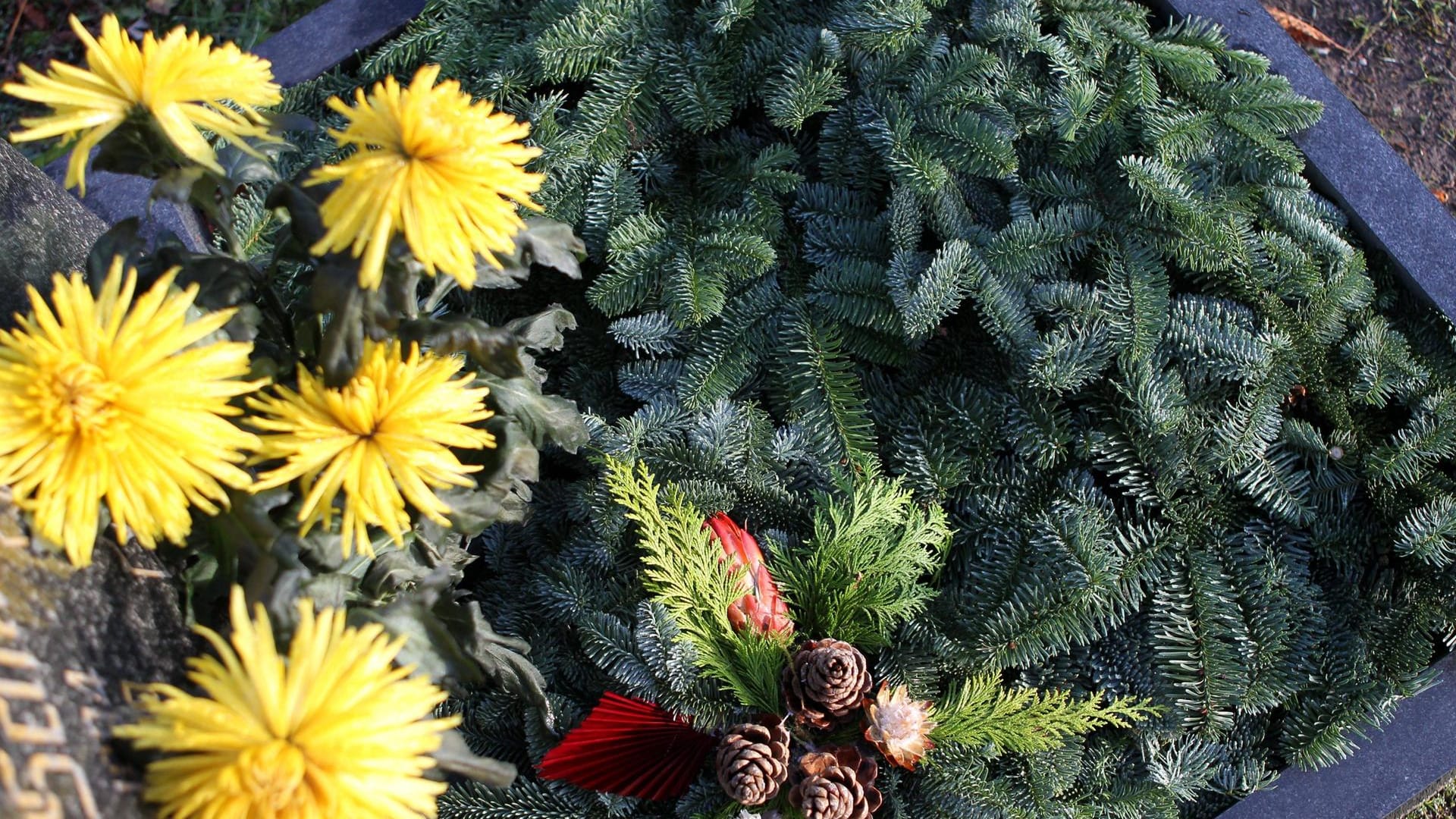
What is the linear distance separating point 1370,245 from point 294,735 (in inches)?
62.6

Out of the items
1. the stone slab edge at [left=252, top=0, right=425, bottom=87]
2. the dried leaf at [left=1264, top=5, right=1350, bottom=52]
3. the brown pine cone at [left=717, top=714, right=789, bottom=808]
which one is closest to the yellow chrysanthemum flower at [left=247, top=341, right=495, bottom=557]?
the brown pine cone at [left=717, top=714, right=789, bottom=808]

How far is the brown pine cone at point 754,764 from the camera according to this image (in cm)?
101

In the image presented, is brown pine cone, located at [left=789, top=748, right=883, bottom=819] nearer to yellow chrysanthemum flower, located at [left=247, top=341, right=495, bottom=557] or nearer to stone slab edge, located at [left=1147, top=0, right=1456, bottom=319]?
yellow chrysanthemum flower, located at [left=247, top=341, right=495, bottom=557]

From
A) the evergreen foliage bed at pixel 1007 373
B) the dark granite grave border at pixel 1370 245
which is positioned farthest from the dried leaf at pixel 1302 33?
the evergreen foliage bed at pixel 1007 373

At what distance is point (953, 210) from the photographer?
4.48 ft

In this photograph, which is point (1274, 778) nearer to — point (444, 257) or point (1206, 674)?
point (1206, 674)

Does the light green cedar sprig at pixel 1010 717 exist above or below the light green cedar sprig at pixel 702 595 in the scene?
above

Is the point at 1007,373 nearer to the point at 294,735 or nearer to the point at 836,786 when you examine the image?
the point at 836,786

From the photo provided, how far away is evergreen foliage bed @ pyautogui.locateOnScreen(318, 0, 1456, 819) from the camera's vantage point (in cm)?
121

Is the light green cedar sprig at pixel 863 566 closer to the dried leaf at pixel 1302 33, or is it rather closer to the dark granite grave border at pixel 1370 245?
the dark granite grave border at pixel 1370 245

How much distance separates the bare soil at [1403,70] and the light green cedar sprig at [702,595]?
1.68m

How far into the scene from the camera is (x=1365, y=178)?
1505 mm

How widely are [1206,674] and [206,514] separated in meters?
1.08

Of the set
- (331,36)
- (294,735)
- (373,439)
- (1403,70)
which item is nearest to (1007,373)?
(373,439)
